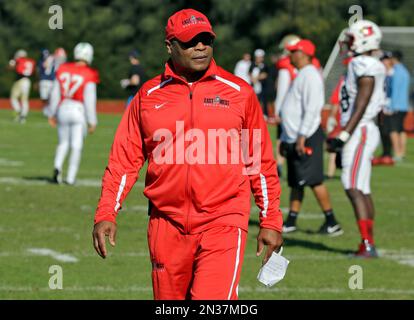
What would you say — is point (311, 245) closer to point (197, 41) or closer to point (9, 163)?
point (197, 41)

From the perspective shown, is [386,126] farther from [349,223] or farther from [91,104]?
[349,223]

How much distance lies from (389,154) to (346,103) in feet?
42.0

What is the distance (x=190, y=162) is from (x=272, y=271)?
2.39 feet

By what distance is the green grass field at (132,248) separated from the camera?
33.9 feet

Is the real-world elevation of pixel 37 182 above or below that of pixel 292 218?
below

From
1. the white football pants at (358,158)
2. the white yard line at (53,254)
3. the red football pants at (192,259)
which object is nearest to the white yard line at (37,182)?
the white yard line at (53,254)

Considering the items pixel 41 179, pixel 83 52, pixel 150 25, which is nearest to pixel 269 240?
pixel 83 52

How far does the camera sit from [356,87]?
11961 millimetres

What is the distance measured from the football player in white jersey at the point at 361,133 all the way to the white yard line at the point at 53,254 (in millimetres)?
2630

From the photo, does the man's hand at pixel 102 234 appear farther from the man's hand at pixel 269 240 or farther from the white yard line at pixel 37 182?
the white yard line at pixel 37 182

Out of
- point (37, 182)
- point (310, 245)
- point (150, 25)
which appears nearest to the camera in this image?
point (310, 245)

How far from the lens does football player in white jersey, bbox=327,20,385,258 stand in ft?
39.3

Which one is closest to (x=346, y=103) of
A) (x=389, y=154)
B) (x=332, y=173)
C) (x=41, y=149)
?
(x=332, y=173)

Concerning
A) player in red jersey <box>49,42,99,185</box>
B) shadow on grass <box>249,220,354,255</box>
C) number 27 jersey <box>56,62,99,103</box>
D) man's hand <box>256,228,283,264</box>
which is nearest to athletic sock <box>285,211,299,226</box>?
shadow on grass <box>249,220,354,255</box>
